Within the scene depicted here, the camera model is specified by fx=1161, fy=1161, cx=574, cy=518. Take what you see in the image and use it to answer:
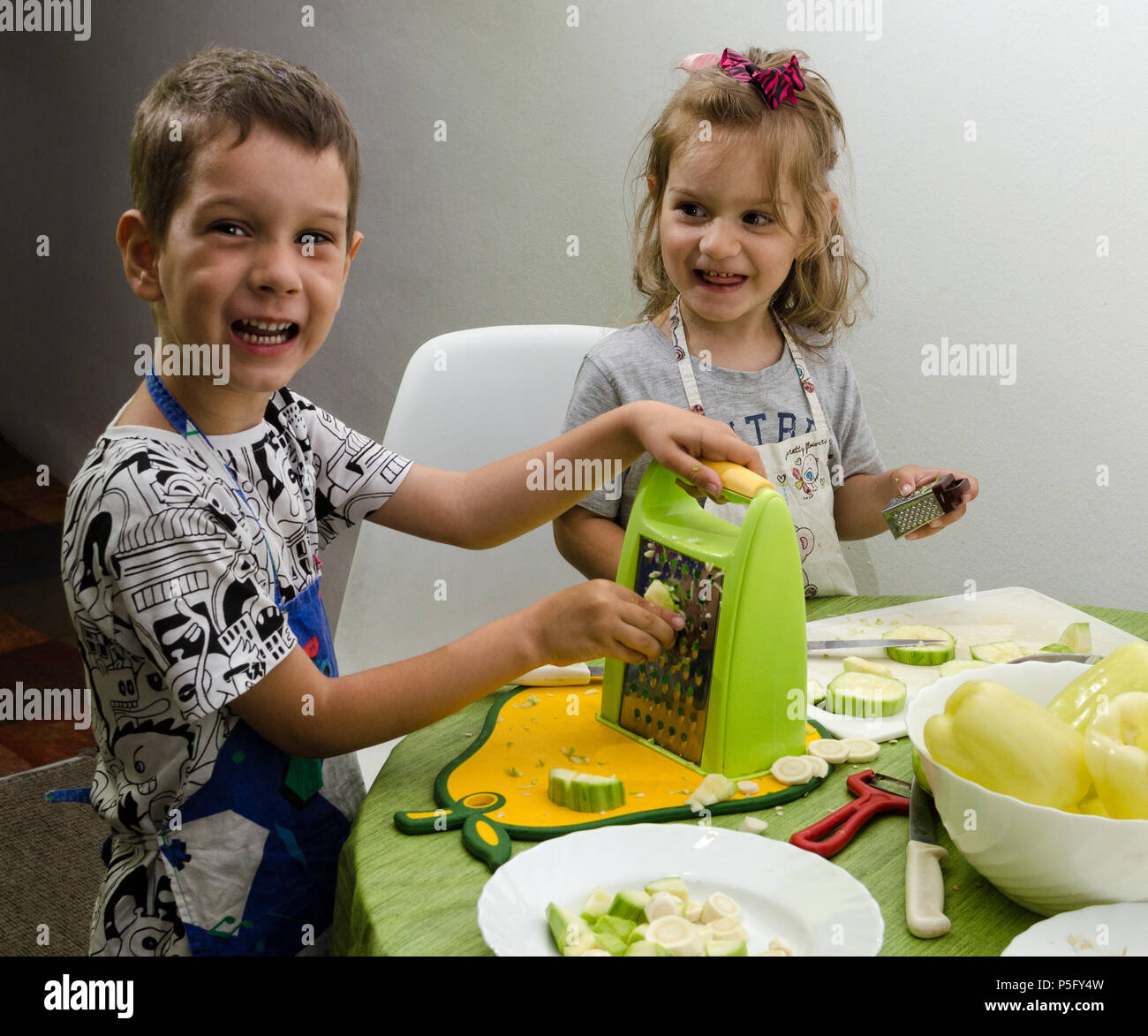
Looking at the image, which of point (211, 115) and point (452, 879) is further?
point (211, 115)

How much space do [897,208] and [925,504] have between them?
2.99ft

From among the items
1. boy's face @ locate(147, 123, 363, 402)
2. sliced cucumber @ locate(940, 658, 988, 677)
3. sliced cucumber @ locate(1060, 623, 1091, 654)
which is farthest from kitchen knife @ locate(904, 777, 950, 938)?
boy's face @ locate(147, 123, 363, 402)

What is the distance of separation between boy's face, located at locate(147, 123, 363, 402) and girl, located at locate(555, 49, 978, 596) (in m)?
0.59

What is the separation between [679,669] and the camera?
100 cm

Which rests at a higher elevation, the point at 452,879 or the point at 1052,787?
the point at 1052,787

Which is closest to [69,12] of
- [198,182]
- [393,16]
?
[393,16]

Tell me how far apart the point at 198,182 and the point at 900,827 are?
2.51ft

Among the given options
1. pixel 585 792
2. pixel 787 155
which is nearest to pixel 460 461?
pixel 787 155

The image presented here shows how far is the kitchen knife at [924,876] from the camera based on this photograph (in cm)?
74

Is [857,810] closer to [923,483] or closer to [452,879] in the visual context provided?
[452,879]

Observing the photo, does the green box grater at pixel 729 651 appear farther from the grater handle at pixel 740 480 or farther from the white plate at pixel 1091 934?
the white plate at pixel 1091 934

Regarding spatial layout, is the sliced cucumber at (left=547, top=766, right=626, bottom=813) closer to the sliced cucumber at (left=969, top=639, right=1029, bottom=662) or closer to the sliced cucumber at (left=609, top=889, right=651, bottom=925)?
the sliced cucumber at (left=609, top=889, right=651, bottom=925)

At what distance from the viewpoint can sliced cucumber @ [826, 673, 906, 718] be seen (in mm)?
1043

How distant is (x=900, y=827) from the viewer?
88 centimetres
